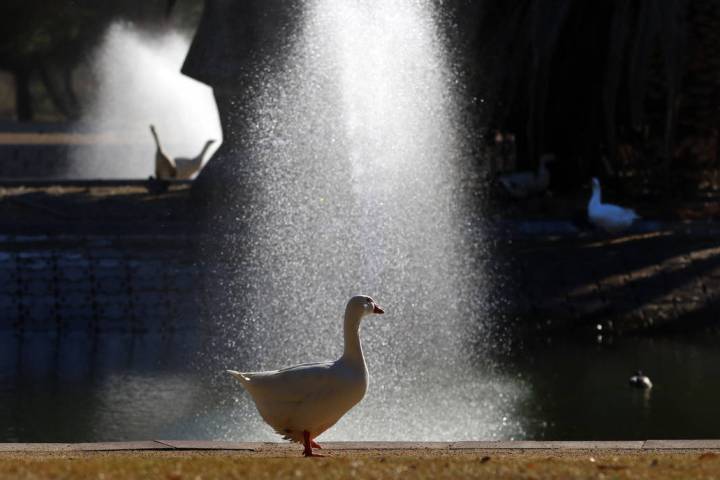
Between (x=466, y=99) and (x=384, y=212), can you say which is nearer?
(x=384, y=212)

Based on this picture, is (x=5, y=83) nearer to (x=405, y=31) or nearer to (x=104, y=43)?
(x=104, y=43)

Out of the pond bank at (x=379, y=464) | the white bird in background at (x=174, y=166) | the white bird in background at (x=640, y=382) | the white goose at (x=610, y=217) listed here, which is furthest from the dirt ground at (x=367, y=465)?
the white bird in background at (x=174, y=166)

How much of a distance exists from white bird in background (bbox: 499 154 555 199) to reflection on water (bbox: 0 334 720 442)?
4.67 m

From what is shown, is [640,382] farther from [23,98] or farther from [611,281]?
[23,98]

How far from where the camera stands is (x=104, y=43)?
38.8 meters

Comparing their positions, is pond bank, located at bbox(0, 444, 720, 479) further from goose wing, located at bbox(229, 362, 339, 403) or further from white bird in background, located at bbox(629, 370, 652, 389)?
white bird in background, located at bbox(629, 370, 652, 389)

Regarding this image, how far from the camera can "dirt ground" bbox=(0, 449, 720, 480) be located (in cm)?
529

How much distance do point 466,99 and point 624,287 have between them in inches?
151

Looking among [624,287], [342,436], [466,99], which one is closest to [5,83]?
[466,99]

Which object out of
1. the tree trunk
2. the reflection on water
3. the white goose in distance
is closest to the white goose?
the reflection on water

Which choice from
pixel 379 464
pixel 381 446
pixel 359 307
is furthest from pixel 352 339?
pixel 379 464

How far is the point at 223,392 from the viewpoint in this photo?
9.98 metres

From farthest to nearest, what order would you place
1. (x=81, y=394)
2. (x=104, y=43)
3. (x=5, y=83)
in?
(x=5, y=83) < (x=104, y=43) < (x=81, y=394)

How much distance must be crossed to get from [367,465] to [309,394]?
0.77 metres
